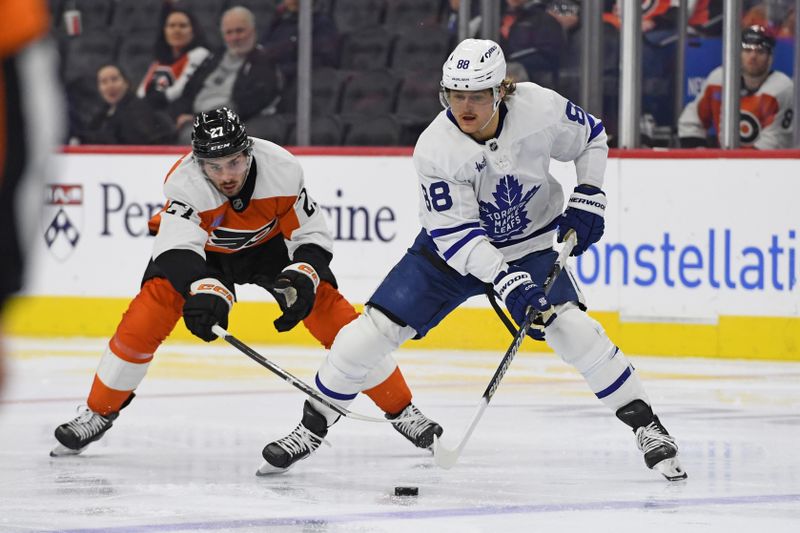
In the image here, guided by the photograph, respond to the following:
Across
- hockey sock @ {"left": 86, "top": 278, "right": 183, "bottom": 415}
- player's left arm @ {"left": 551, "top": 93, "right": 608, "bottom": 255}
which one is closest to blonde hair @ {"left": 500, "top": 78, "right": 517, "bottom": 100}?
player's left arm @ {"left": 551, "top": 93, "right": 608, "bottom": 255}

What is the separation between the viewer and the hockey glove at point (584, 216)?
3654 mm

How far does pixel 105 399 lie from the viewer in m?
3.95

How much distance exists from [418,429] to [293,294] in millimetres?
507

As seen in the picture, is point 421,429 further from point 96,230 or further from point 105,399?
point 96,230

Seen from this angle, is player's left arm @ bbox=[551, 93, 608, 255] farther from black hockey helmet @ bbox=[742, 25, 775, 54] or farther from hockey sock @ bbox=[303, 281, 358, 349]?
black hockey helmet @ bbox=[742, 25, 775, 54]

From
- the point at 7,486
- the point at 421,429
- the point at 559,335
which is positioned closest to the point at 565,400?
the point at 421,429

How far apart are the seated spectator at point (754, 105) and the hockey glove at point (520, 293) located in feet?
9.94

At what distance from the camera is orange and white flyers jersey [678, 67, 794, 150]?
615 centimetres

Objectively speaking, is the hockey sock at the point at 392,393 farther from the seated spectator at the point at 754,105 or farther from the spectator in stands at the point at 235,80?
the spectator in stands at the point at 235,80

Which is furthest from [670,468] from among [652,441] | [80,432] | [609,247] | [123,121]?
[123,121]

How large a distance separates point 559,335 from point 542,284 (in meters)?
0.15

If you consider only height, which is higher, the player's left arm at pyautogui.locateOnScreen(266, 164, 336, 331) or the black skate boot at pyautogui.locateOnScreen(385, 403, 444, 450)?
the player's left arm at pyautogui.locateOnScreen(266, 164, 336, 331)

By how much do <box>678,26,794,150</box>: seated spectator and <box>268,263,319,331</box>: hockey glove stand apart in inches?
119

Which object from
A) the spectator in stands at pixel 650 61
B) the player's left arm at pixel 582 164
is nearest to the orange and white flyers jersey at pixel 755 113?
the spectator in stands at pixel 650 61
